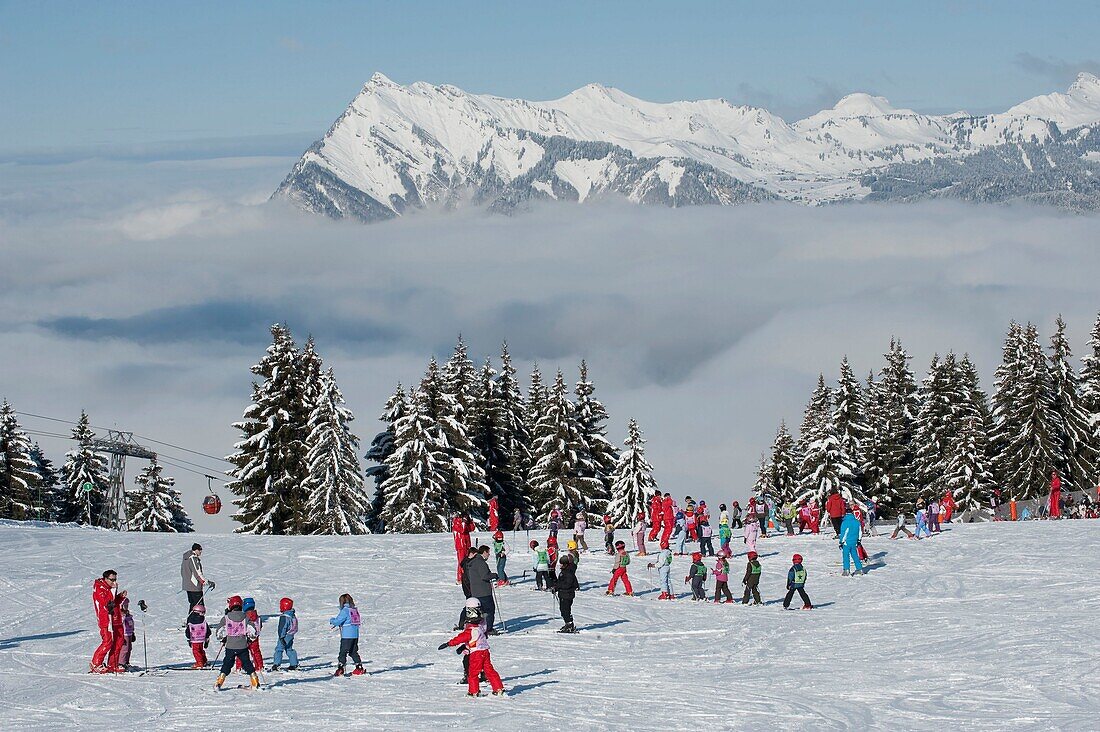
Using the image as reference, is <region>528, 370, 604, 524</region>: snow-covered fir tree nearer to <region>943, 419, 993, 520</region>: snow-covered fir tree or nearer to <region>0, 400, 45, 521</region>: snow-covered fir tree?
<region>943, 419, 993, 520</region>: snow-covered fir tree

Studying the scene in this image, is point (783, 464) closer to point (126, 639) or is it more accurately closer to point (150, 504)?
point (150, 504)

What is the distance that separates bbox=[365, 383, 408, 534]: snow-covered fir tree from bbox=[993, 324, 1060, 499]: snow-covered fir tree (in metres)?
32.0

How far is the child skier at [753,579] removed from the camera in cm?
3347

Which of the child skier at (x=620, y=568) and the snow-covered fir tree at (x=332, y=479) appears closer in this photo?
the child skier at (x=620, y=568)

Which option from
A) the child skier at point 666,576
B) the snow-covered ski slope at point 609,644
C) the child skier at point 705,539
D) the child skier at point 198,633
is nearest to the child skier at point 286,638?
the snow-covered ski slope at point 609,644

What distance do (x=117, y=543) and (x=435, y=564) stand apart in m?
11.9

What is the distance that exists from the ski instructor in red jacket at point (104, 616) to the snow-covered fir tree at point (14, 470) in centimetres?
4476

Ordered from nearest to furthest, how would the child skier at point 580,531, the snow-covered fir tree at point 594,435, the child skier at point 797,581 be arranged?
1. the child skier at point 797,581
2. the child skier at point 580,531
3. the snow-covered fir tree at point 594,435

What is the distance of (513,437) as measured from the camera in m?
72.4

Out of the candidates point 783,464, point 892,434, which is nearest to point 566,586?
point 892,434

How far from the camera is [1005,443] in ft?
236

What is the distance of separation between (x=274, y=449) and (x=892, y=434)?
3734 cm

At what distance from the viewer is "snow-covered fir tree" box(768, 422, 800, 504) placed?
8362 centimetres

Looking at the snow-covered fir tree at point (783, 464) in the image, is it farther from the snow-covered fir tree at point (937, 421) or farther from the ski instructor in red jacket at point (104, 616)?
the ski instructor in red jacket at point (104, 616)
